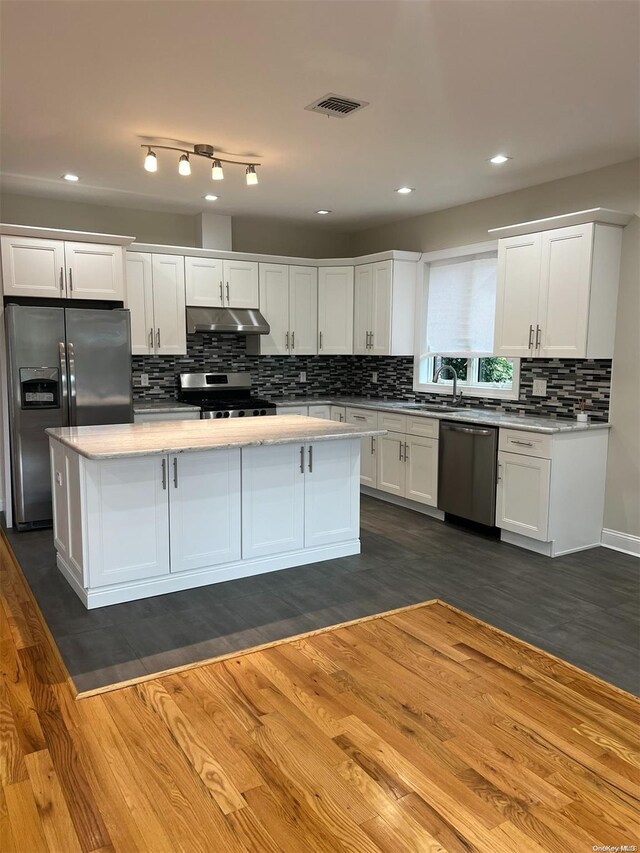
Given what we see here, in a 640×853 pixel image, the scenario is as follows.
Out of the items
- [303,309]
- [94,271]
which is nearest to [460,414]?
[303,309]

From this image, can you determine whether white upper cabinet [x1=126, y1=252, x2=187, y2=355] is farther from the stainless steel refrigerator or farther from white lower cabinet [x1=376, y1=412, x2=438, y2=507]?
white lower cabinet [x1=376, y1=412, x2=438, y2=507]

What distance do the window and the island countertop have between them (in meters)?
1.92

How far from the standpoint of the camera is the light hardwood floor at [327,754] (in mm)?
1886

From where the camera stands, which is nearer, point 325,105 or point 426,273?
point 325,105

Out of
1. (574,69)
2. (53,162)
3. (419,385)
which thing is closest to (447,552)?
(419,385)

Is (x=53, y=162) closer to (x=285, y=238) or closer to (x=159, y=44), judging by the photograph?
(x=159, y=44)

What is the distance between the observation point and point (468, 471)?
4.93 meters

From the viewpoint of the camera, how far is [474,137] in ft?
12.5

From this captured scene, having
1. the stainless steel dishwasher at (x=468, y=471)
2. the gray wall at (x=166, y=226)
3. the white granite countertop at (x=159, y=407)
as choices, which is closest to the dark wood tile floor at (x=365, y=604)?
the stainless steel dishwasher at (x=468, y=471)

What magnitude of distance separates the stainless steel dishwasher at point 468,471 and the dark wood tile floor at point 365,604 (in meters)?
0.32

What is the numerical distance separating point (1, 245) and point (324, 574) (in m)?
3.56

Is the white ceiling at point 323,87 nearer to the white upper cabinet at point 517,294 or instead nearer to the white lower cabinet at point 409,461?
the white upper cabinet at point 517,294

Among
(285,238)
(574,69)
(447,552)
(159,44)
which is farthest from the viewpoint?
(285,238)

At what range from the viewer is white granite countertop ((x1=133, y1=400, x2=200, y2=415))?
18.1 ft
